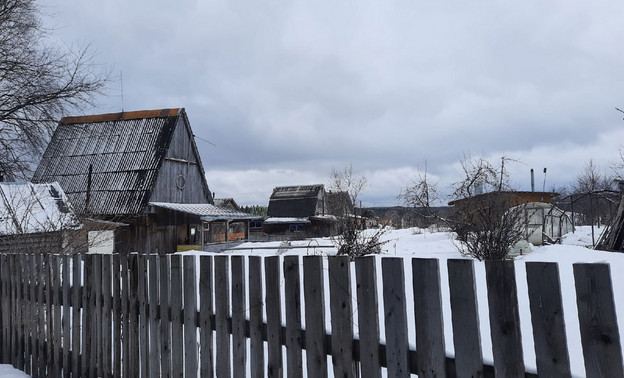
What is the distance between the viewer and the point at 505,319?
1.76 metres

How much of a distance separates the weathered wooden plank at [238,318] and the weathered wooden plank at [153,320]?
904mm

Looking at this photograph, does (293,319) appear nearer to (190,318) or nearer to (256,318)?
(256,318)

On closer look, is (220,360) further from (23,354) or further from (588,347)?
(23,354)

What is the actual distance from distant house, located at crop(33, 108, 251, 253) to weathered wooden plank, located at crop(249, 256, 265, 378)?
71.1 ft

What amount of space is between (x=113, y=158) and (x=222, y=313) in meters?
25.9

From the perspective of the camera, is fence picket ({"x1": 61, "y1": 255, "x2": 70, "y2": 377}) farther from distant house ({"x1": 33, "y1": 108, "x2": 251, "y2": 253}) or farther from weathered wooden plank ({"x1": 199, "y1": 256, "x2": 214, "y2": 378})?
distant house ({"x1": 33, "y1": 108, "x2": 251, "y2": 253})

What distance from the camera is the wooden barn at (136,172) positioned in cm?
2400

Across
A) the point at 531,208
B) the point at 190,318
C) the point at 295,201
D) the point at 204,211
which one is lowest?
the point at 190,318

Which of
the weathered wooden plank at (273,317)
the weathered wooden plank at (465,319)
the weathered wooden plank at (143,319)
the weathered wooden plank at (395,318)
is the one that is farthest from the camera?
the weathered wooden plank at (143,319)

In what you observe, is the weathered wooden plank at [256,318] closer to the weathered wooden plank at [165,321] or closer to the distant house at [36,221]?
the weathered wooden plank at [165,321]

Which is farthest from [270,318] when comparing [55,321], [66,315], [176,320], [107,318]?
[55,321]

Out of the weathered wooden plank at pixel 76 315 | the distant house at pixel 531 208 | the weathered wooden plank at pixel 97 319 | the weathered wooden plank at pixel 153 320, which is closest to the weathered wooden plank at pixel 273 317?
the weathered wooden plank at pixel 153 320

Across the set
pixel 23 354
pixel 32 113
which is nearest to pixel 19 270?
pixel 23 354

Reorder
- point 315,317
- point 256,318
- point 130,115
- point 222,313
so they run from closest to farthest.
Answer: point 315,317, point 256,318, point 222,313, point 130,115
